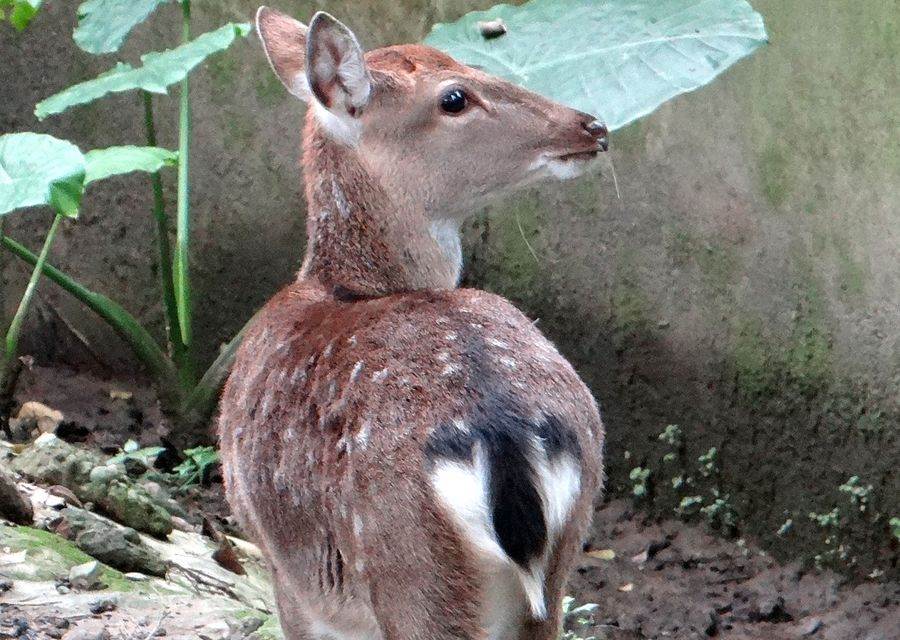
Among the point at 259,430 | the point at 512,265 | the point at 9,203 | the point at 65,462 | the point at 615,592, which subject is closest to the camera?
the point at 259,430

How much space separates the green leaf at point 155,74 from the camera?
4.39 m

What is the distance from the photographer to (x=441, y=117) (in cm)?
350

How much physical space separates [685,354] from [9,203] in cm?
265

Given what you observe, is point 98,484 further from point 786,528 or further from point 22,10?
point 786,528

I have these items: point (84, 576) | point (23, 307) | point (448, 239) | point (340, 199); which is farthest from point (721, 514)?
point (23, 307)

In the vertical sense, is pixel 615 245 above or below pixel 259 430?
below

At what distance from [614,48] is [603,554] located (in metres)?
1.98

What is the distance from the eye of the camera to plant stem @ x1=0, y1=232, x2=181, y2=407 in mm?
5277

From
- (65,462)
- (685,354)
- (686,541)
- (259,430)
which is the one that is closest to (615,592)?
(686,541)

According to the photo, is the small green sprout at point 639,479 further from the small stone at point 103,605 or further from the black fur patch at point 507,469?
the black fur patch at point 507,469

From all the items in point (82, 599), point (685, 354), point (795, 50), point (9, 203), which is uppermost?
point (9, 203)

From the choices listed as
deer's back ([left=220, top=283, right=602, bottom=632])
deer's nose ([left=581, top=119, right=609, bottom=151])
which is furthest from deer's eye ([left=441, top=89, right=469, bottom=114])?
deer's back ([left=220, top=283, right=602, bottom=632])

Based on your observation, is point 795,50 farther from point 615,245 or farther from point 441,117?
point 441,117

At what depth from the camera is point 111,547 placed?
392 cm
